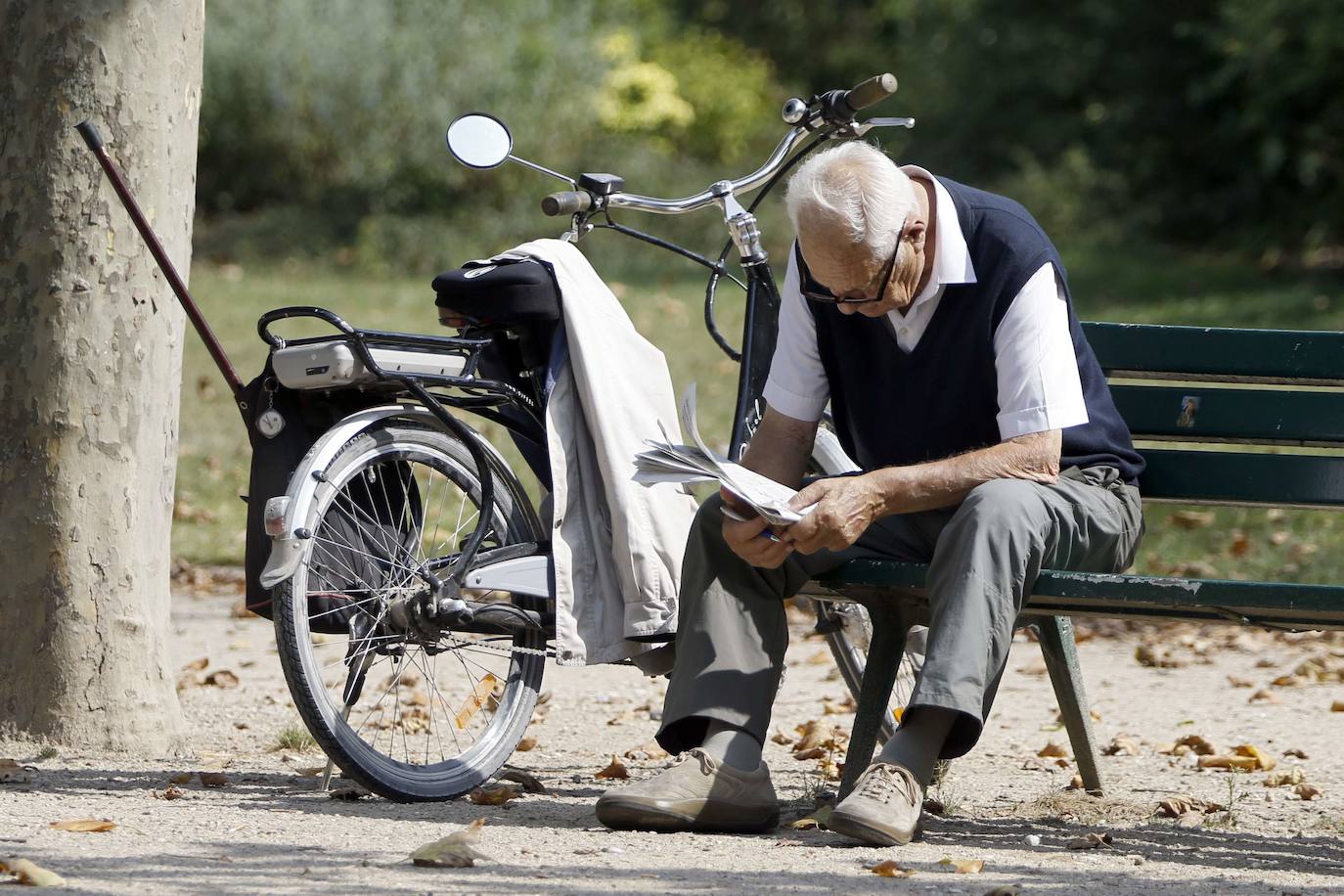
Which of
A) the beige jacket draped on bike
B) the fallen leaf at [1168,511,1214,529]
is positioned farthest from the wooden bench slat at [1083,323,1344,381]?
the fallen leaf at [1168,511,1214,529]

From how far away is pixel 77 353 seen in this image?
4.01m

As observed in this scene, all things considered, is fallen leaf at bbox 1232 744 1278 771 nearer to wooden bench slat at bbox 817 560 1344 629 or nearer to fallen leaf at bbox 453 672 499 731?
wooden bench slat at bbox 817 560 1344 629

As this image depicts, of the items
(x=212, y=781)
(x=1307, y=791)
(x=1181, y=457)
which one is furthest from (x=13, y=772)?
(x=1307, y=791)

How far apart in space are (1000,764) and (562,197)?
1.83m

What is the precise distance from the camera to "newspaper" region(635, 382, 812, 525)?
11.1 feet

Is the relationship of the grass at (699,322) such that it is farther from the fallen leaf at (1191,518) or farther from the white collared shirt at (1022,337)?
the white collared shirt at (1022,337)

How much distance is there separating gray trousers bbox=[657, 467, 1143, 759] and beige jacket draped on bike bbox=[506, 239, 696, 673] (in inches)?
7.2

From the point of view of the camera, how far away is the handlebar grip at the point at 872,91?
4.02 m

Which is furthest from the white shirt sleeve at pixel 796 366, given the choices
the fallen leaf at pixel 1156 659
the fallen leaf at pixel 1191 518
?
the fallen leaf at pixel 1191 518

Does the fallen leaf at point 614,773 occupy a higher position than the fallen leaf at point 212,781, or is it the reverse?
the fallen leaf at point 614,773

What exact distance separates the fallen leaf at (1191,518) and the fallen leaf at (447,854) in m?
5.39

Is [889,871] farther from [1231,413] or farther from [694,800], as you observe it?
[1231,413]

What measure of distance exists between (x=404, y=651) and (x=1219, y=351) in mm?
1954

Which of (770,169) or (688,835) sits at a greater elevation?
(770,169)
